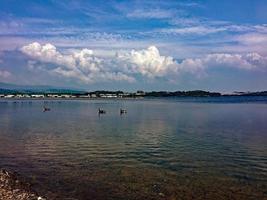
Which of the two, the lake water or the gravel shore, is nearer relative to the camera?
the gravel shore

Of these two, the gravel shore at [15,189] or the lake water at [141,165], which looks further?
the lake water at [141,165]

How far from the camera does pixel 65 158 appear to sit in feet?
141

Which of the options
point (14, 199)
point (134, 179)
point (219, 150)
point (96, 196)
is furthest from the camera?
point (219, 150)

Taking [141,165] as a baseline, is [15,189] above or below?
above

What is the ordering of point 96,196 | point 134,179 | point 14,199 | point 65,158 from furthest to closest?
1. point 65,158
2. point 134,179
3. point 96,196
4. point 14,199

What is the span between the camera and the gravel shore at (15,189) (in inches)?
1018

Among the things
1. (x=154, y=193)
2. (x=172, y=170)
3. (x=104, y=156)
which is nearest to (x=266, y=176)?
(x=172, y=170)

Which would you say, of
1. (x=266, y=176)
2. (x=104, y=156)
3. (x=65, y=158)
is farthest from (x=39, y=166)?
(x=266, y=176)

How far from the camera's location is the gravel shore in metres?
25.9

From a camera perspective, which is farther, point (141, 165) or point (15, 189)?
point (141, 165)

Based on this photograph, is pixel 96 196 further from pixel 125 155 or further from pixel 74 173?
pixel 125 155

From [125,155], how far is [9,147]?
16.2 meters

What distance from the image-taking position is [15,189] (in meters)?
28.4

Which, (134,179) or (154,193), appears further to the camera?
(134,179)
